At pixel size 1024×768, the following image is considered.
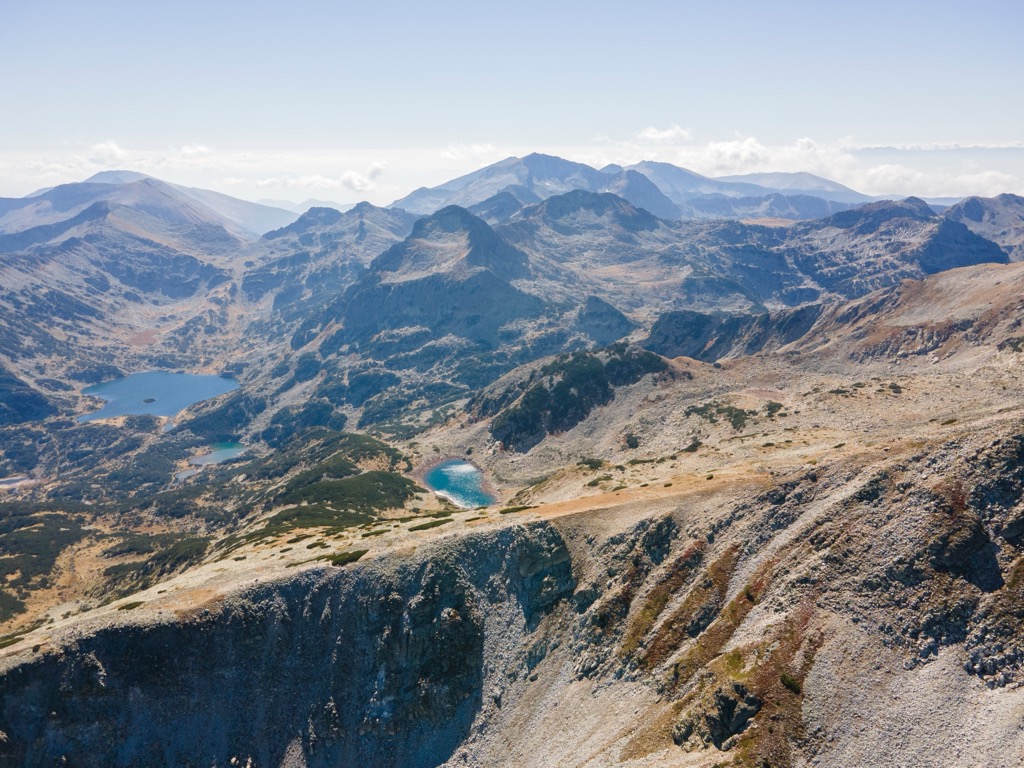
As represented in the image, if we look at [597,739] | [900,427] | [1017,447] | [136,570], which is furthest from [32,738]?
[900,427]

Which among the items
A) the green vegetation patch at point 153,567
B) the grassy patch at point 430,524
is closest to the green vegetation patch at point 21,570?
the green vegetation patch at point 153,567

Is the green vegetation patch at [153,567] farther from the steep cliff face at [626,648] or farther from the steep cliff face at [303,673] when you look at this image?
the steep cliff face at [626,648]

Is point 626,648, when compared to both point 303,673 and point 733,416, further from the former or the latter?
point 733,416

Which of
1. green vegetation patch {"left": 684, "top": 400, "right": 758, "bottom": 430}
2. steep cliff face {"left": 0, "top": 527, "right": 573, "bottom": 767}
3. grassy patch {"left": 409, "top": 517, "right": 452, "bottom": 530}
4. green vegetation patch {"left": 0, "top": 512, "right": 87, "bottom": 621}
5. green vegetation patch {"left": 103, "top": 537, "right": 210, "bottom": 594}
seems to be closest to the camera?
steep cliff face {"left": 0, "top": 527, "right": 573, "bottom": 767}

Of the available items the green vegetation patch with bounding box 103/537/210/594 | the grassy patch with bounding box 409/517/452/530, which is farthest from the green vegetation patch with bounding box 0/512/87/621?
the grassy patch with bounding box 409/517/452/530

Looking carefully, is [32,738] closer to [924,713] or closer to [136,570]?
[136,570]

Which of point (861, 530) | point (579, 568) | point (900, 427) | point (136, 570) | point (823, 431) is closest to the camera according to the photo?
point (861, 530)

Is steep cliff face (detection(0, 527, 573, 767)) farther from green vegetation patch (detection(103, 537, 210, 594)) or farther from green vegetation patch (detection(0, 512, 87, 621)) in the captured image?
green vegetation patch (detection(0, 512, 87, 621))

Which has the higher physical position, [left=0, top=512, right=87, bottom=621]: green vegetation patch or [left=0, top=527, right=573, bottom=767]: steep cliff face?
[left=0, top=527, right=573, bottom=767]: steep cliff face
